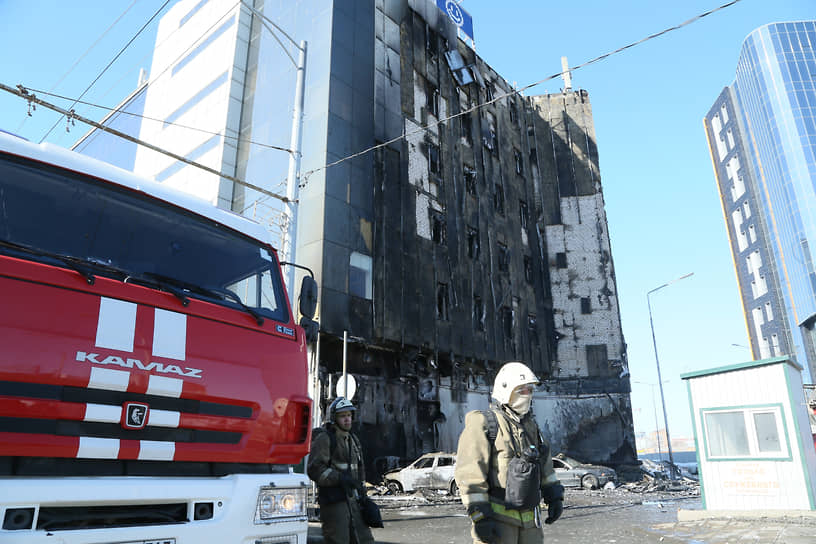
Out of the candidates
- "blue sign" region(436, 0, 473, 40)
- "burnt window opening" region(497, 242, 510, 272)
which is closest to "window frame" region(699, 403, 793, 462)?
"burnt window opening" region(497, 242, 510, 272)

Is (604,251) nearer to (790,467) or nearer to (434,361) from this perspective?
(434,361)

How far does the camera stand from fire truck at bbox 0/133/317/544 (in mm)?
2768

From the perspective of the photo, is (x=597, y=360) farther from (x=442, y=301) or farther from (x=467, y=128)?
(x=467, y=128)

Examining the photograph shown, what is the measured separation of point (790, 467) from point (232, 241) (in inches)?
397

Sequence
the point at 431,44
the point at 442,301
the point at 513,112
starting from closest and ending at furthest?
the point at 442,301, the point at 431,44, the point at 513,112

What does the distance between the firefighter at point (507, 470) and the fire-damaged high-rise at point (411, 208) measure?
13.4 m

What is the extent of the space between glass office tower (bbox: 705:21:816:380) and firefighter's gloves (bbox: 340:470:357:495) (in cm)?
8151

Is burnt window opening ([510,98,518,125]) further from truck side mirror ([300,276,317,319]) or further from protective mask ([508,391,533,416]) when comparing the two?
protective mask ([508,391,533,416])

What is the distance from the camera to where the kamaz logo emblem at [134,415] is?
3.06 metres

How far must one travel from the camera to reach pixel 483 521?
3590 mm

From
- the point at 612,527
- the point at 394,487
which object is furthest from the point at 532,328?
the point at 612,527

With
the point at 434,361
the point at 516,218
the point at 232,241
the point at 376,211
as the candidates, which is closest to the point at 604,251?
the point at 516,218

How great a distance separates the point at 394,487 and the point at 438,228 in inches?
506

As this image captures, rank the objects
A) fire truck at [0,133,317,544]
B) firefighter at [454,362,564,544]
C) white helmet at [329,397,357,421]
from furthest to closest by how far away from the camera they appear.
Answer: white helmet at [329,397,357,421]
firefighter at [454,362,564,544]
fire truck at [0,133,317,544]
